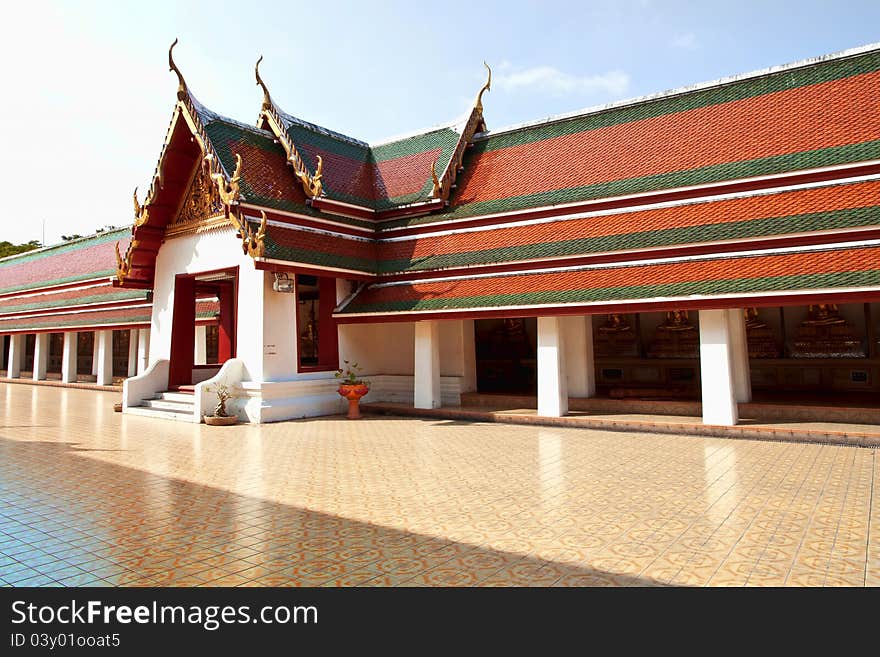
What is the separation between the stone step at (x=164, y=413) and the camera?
10930 mm

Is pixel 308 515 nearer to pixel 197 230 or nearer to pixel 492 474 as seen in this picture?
pixel 492 474

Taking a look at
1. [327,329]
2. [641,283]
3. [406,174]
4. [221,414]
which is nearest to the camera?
[641,283]

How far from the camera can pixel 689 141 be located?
10453mm

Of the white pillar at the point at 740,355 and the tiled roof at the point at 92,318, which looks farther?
the tiled roof at the point at 92,318

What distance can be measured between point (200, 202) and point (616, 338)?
10005 millimetres

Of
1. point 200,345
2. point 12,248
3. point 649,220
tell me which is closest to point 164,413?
point 200,345

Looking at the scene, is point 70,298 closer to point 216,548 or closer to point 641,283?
point 641,283

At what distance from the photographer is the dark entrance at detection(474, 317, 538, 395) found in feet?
50.0

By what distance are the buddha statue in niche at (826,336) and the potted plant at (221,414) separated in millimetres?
11420

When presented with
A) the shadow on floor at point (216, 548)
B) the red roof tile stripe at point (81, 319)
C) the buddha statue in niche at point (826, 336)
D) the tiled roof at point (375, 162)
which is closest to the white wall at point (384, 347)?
the tiled roof at point (375, 162)

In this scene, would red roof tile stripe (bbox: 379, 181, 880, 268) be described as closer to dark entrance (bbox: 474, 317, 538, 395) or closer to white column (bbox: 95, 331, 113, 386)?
dark entrance (bbox: 474, 317, 538, 395)

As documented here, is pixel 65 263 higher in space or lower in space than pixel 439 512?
higher

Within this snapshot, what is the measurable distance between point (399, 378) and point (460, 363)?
148cm

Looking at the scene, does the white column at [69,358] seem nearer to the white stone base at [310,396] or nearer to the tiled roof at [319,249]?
the white stone base at [310,396]
